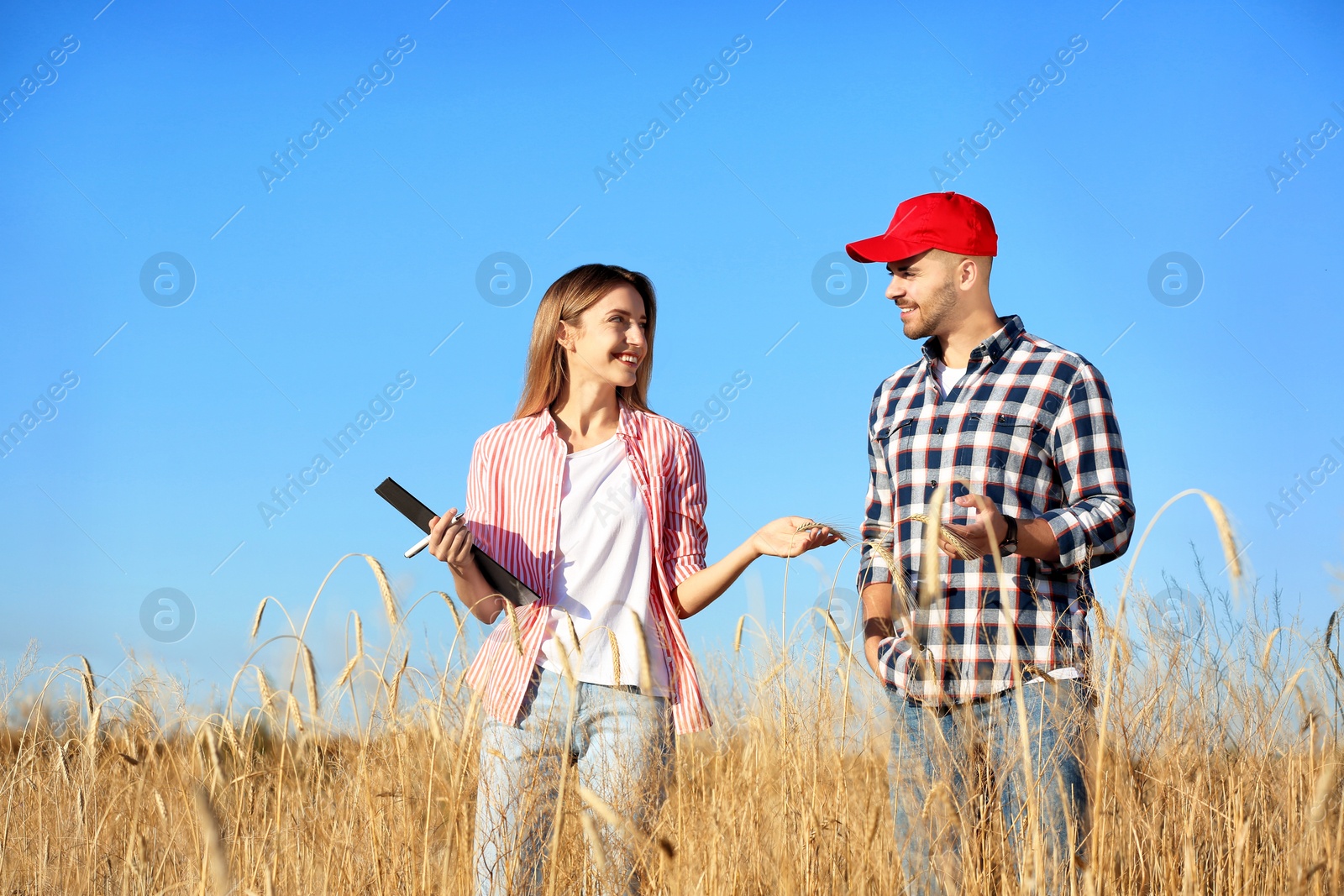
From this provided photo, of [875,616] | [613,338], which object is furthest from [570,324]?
[875,616]

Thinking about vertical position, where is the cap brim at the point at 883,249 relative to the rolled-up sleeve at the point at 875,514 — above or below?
above

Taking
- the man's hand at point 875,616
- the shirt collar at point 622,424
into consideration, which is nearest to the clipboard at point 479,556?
the shirt collar at point 622,424

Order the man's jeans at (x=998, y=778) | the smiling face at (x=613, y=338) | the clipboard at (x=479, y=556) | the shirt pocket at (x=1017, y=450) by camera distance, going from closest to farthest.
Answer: the man's jeans at (x=998, y=778), the shirt pocket at (x=1017, y=450), the clipboard at (x=479, y=556), the smiling face at (x=613, y=338)

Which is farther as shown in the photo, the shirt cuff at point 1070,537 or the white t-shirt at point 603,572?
the white t-shirt at point 603,572

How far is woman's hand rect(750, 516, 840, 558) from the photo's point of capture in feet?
7.89

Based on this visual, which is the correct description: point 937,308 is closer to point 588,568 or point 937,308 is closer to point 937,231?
point 937,231

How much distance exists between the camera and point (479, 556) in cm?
266

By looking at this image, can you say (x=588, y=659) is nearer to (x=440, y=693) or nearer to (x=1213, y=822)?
(x=440, y=693)

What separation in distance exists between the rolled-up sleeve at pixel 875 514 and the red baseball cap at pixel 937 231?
17.2 inches

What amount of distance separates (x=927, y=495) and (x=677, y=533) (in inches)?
26.9

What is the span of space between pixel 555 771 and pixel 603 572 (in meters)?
0.52

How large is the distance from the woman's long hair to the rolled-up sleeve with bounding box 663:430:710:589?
253mm

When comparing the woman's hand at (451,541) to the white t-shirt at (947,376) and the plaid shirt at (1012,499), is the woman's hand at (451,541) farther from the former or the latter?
the white t-shirt at (947,376)

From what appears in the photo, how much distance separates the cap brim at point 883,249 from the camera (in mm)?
2750
